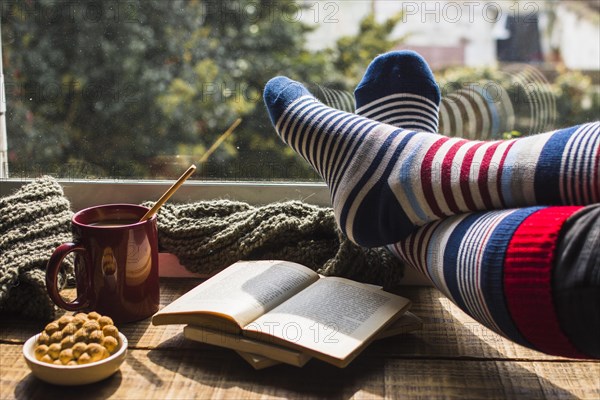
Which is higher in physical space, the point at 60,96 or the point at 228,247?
the point at 60,96

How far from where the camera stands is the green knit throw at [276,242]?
83cm

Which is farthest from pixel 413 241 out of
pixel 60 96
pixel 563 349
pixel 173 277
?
pixel 60 96

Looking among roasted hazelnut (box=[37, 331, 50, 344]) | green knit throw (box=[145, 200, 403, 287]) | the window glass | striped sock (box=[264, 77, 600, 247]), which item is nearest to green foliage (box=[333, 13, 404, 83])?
the window glass

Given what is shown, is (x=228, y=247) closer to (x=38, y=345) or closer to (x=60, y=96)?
(x=38, y=345)

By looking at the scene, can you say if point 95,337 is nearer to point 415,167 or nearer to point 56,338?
point 56,338

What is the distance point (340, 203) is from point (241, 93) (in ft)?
1.10

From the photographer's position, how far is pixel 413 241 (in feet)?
2.39

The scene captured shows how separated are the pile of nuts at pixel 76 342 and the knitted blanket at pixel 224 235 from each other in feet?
0.57

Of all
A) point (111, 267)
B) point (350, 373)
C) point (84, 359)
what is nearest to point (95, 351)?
point (84, 359)

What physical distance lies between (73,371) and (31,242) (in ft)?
0.88

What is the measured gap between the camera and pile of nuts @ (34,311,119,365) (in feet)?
1.95

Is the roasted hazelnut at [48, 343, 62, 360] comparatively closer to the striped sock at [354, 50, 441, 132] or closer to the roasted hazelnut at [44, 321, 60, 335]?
the roasted hazelnut at [44, 321, 60, 335]

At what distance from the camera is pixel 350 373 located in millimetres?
632

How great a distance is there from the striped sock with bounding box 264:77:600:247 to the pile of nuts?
0.30m
